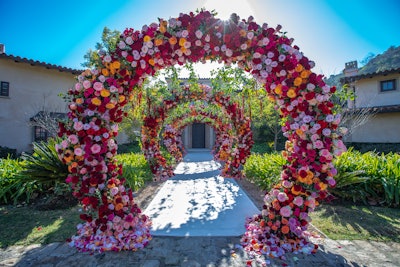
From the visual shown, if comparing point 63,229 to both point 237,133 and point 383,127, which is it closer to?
point 237,133

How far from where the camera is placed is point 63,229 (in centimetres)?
365

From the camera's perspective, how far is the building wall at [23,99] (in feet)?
40.0

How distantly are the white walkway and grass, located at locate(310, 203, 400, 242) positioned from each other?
3.97 ft

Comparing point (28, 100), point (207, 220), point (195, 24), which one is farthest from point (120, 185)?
point (28, 100)

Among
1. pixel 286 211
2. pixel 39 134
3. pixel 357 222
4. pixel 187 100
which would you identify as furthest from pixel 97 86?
pixel 39 134

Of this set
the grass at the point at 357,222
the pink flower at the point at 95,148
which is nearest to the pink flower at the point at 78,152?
the pink flower at the point at 95,148

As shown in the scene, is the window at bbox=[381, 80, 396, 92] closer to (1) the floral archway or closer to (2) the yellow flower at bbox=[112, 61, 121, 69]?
(1) the floral archway

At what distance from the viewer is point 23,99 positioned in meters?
12.9

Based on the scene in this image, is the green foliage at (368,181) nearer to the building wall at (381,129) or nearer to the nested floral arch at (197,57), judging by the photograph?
the nested floral arch at (197,57)

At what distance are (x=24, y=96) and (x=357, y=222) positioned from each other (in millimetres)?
15654

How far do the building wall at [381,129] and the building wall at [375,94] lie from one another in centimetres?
89

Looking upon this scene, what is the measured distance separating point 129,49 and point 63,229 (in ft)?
9.55

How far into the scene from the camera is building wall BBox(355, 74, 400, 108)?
Result: 44.9 feet

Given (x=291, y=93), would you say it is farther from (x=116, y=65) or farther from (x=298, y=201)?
(x=116, y=65)
